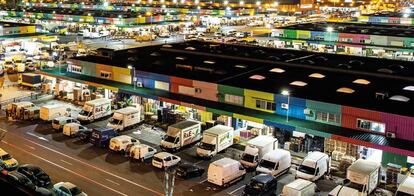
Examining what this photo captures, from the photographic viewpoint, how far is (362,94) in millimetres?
35125

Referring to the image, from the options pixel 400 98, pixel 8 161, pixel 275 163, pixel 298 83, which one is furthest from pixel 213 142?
pixel 8 161

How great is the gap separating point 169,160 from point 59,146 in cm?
953

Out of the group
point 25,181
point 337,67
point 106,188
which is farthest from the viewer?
point 337,67

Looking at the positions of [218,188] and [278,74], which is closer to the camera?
[218,188]

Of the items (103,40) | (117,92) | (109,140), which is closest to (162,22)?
(103,40)

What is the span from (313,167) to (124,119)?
55.7 ft

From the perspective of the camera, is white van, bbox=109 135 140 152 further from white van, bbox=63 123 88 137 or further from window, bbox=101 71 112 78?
window, bbox=101 71 112 78

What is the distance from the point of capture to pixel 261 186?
27.1 m

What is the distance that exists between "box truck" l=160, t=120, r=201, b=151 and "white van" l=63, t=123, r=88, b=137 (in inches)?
297

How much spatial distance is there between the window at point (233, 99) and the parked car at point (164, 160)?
7.65 metres

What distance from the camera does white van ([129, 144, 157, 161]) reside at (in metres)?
33.0

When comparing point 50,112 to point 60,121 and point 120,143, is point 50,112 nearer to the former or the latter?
point 60,121

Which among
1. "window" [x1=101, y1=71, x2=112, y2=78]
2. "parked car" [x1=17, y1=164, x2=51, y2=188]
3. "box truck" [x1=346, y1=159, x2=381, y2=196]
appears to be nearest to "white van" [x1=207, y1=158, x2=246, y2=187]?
"box truck" [x1=346, y1=159, x2=381, y2=196]

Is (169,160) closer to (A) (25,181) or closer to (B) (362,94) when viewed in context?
(A) (25,181)
